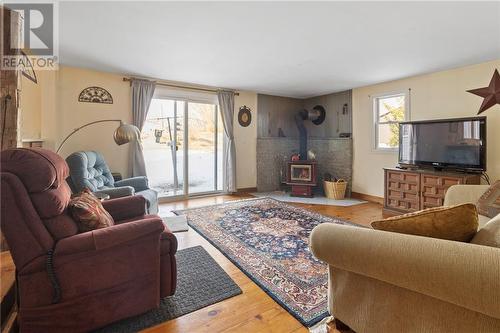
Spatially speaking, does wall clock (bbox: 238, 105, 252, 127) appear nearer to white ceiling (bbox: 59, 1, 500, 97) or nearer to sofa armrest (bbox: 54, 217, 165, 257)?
white ceiling (bbox: 59, 1, 500, 97)

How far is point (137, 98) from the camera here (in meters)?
4.09

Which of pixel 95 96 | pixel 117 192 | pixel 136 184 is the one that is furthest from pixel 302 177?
pixel 95 96

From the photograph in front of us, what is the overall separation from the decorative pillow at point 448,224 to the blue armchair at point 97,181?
7.77ft

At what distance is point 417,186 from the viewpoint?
3543mm

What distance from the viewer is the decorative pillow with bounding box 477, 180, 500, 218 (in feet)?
6.50

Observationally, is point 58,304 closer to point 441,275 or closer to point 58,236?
point 58,236

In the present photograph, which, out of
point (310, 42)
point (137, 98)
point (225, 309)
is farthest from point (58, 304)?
point (137, 98)

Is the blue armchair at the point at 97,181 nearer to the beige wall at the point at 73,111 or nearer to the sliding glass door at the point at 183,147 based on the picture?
the beige wall at the point at 73,111

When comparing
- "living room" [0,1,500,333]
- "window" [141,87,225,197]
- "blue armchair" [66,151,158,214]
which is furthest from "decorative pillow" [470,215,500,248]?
"window" [141,87,225,197]

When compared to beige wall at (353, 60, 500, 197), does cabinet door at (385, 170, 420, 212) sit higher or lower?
lower

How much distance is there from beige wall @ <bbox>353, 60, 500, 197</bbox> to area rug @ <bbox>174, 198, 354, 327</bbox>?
1.79 meters

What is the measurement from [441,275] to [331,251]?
0.41 m

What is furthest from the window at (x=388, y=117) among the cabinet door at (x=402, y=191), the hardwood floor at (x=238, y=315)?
the hardwood floor at (x=238, y=315)

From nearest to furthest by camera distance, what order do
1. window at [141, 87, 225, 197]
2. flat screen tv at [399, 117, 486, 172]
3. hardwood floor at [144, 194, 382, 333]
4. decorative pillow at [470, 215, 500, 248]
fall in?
1. decorative pillow at [470, 215, 500, 248]
2. hardwood floor at [144, 194, 382, 333]
3. flat screen tv at [399, 117, 486, 172]
4. window at [141, 87, 225, 197]
